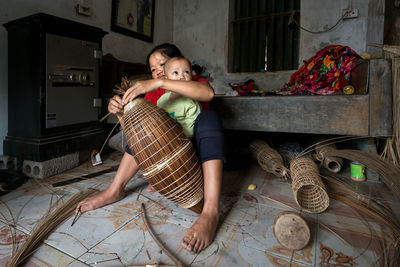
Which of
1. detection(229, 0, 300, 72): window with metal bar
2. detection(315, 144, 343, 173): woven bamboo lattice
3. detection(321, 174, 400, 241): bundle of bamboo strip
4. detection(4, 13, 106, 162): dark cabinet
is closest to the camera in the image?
detection(321, 174, 400, 241): bundle of bamboo strip

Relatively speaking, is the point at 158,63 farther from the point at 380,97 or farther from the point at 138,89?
the point at 380,97

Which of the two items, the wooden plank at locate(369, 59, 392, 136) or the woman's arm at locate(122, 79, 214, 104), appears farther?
the wooden plank at locate(369, 59, 392, 136)

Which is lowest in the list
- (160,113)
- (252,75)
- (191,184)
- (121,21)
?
(191,184)

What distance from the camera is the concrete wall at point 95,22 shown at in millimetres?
1979

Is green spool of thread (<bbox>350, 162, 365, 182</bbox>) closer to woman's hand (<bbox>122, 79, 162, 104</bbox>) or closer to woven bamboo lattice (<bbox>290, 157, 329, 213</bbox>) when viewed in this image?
woven bamboo lattice (<bbox>290, 157, 329, 213</bbox>)

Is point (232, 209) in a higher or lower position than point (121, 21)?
lower

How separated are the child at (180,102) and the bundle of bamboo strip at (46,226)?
0.69m

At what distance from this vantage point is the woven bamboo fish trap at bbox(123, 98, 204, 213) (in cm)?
94

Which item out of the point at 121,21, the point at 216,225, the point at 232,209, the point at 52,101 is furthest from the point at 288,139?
the point at 121,21

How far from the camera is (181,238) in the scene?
102cm

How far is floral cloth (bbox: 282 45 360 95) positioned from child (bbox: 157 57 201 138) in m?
1.01

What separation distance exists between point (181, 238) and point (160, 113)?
0.53 metres

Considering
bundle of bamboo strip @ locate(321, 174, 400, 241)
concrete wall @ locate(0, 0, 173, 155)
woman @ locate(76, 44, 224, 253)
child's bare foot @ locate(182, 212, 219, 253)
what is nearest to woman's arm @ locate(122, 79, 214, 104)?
woman @ locate(76, 44, 224, 253)

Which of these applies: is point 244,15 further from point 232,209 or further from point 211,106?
point 232,209
